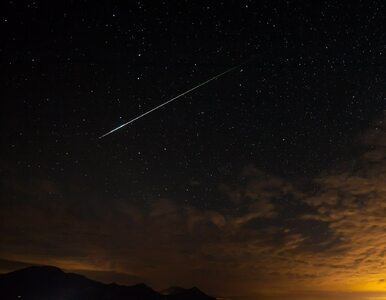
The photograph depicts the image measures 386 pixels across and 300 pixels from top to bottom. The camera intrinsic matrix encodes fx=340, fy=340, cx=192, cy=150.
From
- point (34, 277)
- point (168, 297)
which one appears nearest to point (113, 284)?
point (168, 297)

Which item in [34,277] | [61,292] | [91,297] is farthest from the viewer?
[34,277]

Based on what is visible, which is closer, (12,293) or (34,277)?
(12,293)

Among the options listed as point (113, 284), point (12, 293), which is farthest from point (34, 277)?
point (113, 284)

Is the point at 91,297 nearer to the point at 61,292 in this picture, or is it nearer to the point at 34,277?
the point at 61,292

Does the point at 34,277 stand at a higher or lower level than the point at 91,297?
higher

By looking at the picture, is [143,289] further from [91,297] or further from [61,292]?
[61,292]

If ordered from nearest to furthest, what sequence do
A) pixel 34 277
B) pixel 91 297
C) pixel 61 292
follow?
pixel 91 297
pixel 61 292
pixel 34 277
